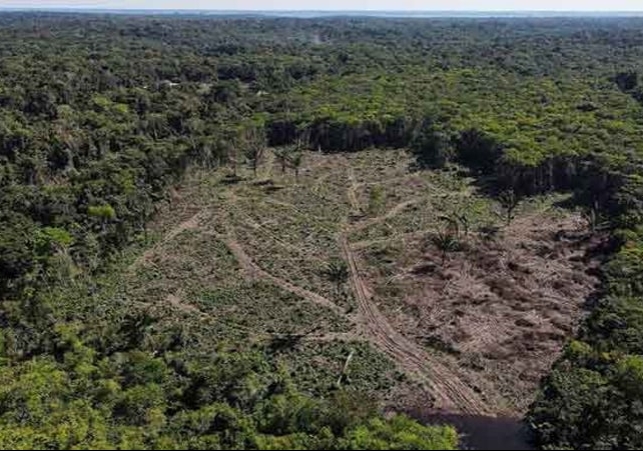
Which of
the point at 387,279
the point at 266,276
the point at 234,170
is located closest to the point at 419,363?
the point at 387,279

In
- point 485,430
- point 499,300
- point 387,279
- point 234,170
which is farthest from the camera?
point 234,170

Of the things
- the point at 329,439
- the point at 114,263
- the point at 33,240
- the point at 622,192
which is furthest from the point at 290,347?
the point at 622,192

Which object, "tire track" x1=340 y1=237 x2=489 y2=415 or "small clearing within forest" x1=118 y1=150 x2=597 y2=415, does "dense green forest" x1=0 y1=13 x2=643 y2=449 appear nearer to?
"small clearing within forest" x1=118 y1=150 x2=597 y2=415

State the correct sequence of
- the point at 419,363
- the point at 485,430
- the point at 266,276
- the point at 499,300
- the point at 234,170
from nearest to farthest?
the point at 485,430 < the point at 419,363 < the point at 499,300 < the point at 266,276 < the point at 234,170

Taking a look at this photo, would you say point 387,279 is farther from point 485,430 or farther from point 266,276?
point 485,430

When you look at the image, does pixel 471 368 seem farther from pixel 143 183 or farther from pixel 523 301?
pixel 143 183

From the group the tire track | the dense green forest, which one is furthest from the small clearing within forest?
the dense green forest
